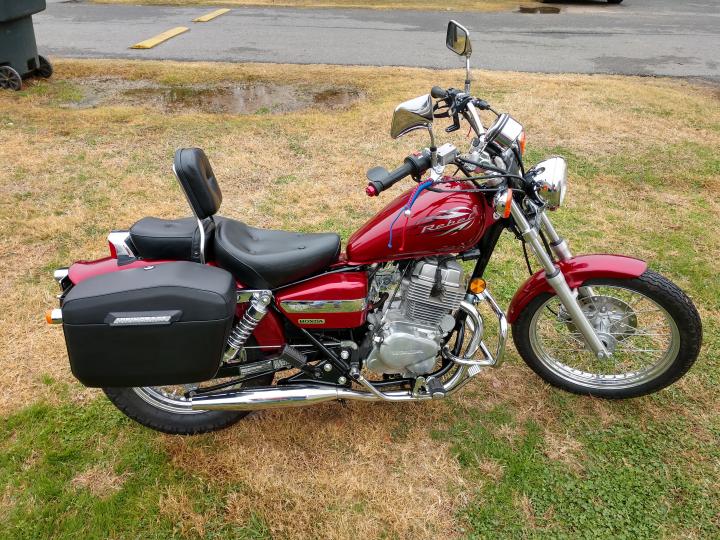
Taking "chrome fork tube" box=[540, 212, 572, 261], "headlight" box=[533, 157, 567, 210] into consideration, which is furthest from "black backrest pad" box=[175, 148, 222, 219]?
"chrome fork tube" box=[540, 212, 572, 261]

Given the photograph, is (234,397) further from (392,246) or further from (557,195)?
(557,195)

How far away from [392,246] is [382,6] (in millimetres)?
14272

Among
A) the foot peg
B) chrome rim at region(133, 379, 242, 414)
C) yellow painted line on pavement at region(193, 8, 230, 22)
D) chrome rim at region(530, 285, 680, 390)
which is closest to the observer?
the foot peg

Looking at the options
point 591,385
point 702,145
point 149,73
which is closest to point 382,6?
point 149,73

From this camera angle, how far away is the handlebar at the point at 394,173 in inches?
75.1

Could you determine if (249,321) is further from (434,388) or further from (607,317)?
(607,317)

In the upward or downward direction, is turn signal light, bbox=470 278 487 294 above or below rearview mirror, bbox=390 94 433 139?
below

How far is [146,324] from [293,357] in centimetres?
68

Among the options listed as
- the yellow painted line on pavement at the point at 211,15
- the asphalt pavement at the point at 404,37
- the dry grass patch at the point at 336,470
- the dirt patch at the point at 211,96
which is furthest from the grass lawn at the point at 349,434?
the yellow painted line on pavement at the point at 211,15

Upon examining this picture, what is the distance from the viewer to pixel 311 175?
5.04 m

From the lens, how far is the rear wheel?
7.96 ft

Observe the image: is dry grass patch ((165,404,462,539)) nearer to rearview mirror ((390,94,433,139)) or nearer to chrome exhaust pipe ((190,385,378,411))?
chrome exhaust pipe ((190,385,378,411))

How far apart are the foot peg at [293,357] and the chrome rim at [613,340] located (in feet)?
3.72

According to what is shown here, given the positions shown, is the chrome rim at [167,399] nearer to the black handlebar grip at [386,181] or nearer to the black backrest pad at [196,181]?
the black backrest pad at [196,181]
